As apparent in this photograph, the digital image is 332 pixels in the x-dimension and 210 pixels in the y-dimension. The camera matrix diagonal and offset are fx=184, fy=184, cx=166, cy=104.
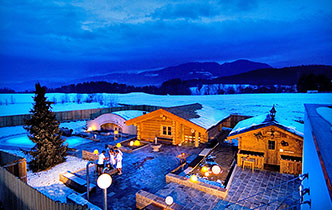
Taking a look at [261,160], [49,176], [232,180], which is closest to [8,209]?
[49,176]

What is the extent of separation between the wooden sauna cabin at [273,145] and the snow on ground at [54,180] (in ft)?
34.6

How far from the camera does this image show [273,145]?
11484 millimetres

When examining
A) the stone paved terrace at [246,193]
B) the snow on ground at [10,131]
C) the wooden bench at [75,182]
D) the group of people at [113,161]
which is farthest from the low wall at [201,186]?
the snow on ground at [10,131]

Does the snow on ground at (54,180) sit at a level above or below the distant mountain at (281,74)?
below

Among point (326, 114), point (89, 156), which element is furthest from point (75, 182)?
point (326, 114)

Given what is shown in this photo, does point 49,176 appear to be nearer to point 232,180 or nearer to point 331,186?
point 232,180

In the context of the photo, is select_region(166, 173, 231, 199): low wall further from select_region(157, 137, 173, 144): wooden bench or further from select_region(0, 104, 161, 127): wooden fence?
select_region(0, 104, 161, 127): wooden fence

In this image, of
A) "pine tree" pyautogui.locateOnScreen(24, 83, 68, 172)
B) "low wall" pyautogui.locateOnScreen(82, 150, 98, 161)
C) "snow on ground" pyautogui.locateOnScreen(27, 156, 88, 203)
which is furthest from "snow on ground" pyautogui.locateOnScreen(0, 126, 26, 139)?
"low wall" pyautogui.locateOnScreen(82, 150, 98, 161)

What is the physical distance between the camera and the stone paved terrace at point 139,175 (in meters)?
8.70

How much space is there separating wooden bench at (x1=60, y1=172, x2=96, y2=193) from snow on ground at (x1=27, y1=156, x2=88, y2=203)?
0.22 meters

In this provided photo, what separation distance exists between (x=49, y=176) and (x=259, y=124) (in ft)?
45.3

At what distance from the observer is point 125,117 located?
2147 cm

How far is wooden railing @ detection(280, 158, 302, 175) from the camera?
412 inches

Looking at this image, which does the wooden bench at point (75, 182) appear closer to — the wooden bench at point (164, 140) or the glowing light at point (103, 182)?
the glowing light at point (103, 182)
